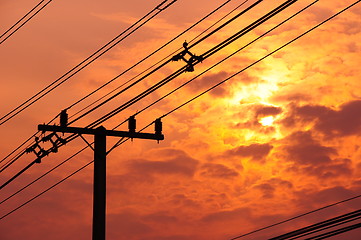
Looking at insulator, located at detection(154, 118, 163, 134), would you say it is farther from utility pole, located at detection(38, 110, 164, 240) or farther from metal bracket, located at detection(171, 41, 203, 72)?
metal bracket, located at detection(171, 41, 203, 72)

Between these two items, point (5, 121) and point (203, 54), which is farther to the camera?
point (5, 121)

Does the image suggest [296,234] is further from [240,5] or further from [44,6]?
[44,6]

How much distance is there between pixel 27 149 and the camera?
31766 mm

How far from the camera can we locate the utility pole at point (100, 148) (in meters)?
27.8

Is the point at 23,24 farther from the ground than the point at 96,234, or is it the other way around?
the point at 23,24

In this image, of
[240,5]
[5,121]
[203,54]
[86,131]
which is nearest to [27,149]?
[5,121]

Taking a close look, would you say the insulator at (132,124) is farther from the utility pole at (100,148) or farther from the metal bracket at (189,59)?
the metal bracket at (189,59)

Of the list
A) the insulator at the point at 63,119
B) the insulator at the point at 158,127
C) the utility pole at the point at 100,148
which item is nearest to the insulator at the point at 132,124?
the utility pole at the point at 100,148

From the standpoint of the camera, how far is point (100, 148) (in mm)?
28734

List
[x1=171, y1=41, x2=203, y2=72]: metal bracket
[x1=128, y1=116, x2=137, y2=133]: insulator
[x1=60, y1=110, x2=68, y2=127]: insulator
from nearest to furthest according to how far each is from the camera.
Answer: [x1=171, y1=41, x2=203, y2=72]: metal bracket
[x1=60, y1=110, x2=68, y2=127]: insulator
[x1=128, y1=116, x2=137, y2=133]: insulator

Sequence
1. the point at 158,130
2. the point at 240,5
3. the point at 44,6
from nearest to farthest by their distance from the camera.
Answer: the point at 240,5 → the point at 44,6 → the point at 158,130

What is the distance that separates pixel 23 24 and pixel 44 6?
5.78 feet

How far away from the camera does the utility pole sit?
27.8m

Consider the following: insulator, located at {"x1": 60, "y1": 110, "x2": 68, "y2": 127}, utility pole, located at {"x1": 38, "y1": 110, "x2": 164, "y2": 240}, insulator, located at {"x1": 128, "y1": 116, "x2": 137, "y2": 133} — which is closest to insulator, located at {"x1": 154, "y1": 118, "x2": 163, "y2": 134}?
utility pole, located at {"x1": 38, "y1": 110, "x2": 164, "y2": 240}
